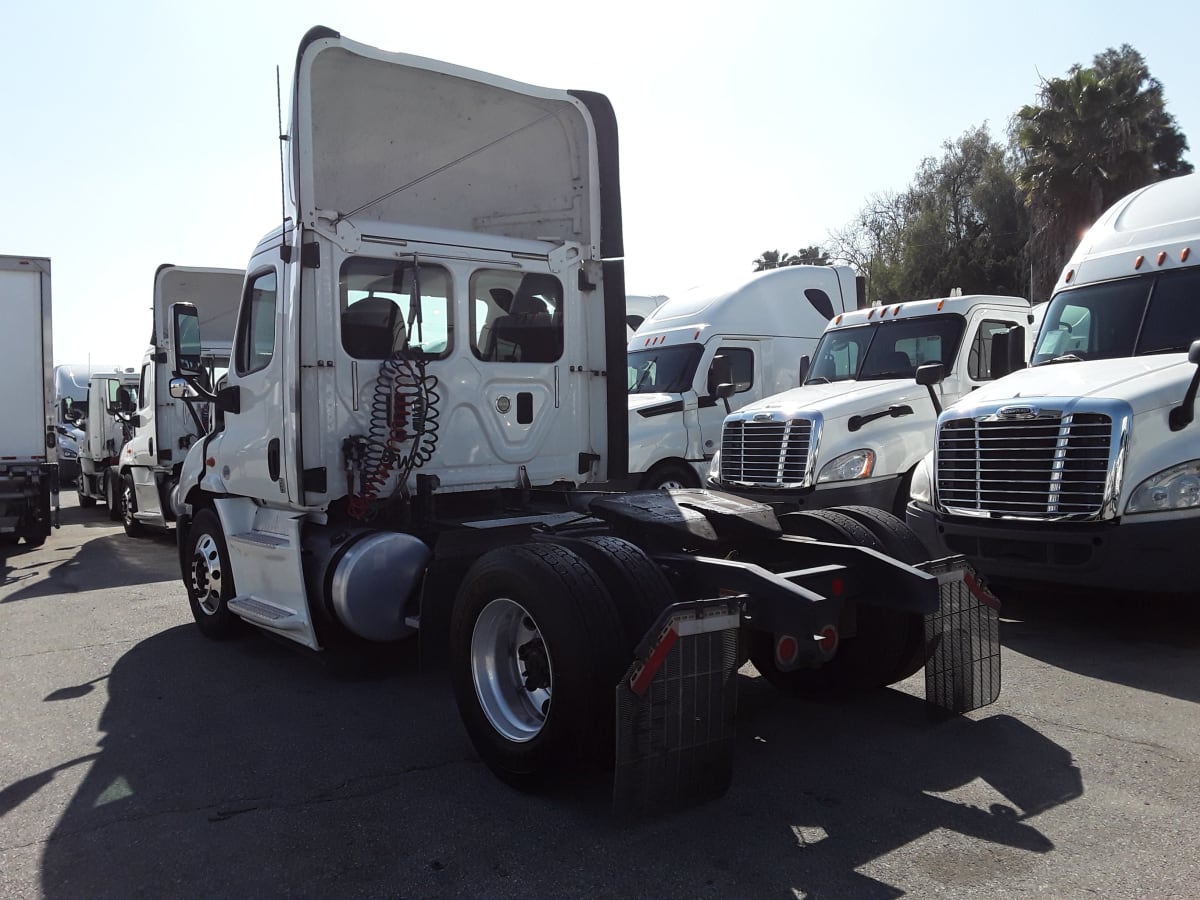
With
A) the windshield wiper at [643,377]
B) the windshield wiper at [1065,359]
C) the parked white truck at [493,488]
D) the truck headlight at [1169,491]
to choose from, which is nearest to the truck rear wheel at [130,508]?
the parked white truck at [493,488]

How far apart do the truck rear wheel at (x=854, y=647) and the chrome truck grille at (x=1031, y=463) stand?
1840 mm

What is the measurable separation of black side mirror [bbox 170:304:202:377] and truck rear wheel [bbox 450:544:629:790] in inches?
137

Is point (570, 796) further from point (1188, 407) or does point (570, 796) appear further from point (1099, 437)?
point (1188, 407)

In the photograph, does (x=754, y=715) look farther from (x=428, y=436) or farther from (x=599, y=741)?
(x=428, y=436)

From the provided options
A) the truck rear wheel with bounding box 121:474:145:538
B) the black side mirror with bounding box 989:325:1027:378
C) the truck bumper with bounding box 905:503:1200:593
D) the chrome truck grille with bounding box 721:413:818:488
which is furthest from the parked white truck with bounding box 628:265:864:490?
the truck rear wheel with bounding box 121:474:145:538

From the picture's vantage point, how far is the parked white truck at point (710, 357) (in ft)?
38.5

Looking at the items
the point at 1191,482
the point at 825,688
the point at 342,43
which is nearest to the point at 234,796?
the point at 825,688

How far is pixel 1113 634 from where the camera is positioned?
663 centimetres

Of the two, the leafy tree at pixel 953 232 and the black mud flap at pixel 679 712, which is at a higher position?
the leafy tree at pixel 953 232

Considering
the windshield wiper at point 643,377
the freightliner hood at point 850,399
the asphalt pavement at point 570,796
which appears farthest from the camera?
the windshield wiper at point 643,377

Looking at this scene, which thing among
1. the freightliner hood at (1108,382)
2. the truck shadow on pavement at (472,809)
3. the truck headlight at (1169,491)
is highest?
the freightliner hood at (1108,382)

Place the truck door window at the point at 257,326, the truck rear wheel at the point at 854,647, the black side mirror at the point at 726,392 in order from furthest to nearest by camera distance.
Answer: the black side mirror at the point at 726,392 < the truck door window at the point at 257,326 < the truck rear wheel at the point at 854,647

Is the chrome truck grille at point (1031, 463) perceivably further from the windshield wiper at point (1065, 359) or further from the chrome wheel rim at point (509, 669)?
the chrome wheel rim at point (509, 669)

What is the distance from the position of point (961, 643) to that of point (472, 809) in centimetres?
245
